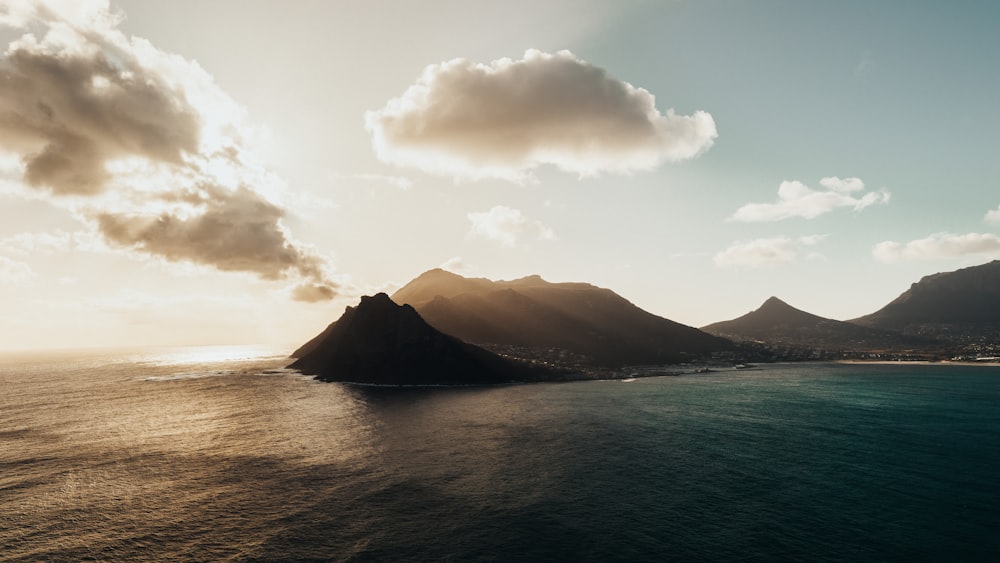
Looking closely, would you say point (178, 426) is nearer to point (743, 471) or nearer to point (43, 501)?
point (43, 501)

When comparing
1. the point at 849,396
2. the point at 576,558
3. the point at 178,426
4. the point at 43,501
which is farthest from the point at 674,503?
the point at 849,396

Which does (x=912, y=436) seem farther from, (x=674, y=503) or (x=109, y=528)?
(x=109, y=528)

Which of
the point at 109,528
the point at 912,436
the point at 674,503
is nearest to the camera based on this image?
the point at 109,528

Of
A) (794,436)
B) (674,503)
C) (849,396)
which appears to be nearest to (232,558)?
(674,503)

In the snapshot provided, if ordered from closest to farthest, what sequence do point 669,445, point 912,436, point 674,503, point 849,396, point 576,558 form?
point 576,558 < point 674,503 < point 669,445 < point 912,436 < point 849,396

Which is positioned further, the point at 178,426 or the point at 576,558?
the point at 178,426

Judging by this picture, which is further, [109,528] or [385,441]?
[385,441]
